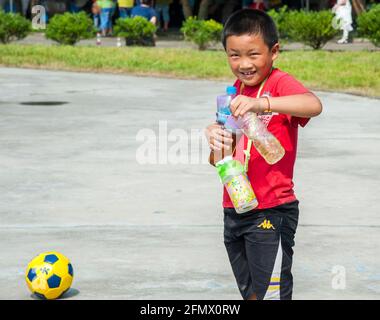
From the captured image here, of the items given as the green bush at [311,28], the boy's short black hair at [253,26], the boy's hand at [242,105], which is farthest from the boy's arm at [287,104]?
the green bush at [311,28]

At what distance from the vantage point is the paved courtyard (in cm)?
657

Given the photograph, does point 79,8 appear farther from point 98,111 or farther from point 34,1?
point 98,111

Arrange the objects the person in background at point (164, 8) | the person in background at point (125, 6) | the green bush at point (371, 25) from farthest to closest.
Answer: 1. the person in background at point (164, 8)
2. the person in background at point (125, 6)
3. the green bush at point (371, 25)

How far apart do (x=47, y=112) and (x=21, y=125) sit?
1.42 metres

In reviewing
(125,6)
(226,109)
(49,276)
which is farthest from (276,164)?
(125,6)

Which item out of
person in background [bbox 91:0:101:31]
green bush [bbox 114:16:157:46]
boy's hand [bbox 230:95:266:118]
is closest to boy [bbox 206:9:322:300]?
boy's hand [bbox 230:95:266:118]

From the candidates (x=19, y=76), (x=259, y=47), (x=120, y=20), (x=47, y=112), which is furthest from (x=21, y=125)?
(x=120, y=20)

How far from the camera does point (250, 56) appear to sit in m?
4.71

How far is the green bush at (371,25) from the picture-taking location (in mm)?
24858

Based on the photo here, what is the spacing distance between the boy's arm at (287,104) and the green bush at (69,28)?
23.8m

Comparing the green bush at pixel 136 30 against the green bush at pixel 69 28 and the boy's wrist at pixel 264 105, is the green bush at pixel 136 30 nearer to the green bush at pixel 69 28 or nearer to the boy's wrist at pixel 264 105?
the green bush at pixel 69 28

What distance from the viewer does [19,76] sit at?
20703mm

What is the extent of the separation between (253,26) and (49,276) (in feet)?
6.88

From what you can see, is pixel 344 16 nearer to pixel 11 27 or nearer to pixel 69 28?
pixel 69 28
